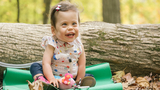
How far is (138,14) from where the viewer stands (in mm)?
16656

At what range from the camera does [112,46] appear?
2912mm

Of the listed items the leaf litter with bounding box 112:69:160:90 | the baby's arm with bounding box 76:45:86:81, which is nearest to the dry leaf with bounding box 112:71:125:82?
the leaf litter with bounding box 112:69:160:90

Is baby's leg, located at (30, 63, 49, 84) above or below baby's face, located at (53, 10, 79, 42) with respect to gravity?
below

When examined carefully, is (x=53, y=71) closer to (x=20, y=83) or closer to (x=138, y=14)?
(x=20, y=83)

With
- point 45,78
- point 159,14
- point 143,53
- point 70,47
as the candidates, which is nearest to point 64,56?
point 70,47

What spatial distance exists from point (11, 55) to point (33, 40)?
1.46ft

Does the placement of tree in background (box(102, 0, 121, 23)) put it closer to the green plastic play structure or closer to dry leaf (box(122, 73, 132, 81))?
dry leaf (box(122, 73, 132, 81))

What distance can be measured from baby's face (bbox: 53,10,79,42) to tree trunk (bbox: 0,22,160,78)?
985mm

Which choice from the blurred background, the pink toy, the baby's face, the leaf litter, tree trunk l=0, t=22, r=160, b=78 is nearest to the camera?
the pink toy

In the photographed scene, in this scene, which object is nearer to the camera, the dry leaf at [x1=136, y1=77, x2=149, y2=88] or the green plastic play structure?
the green plastic play structure

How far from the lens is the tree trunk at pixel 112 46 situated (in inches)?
110

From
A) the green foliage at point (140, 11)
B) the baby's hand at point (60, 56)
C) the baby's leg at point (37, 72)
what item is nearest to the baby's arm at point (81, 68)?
the baby's hand at point (60, 56)

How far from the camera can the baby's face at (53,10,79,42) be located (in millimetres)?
1918

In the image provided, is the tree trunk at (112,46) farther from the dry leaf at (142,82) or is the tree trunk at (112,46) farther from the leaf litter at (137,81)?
the dry leaf at (142,82)
